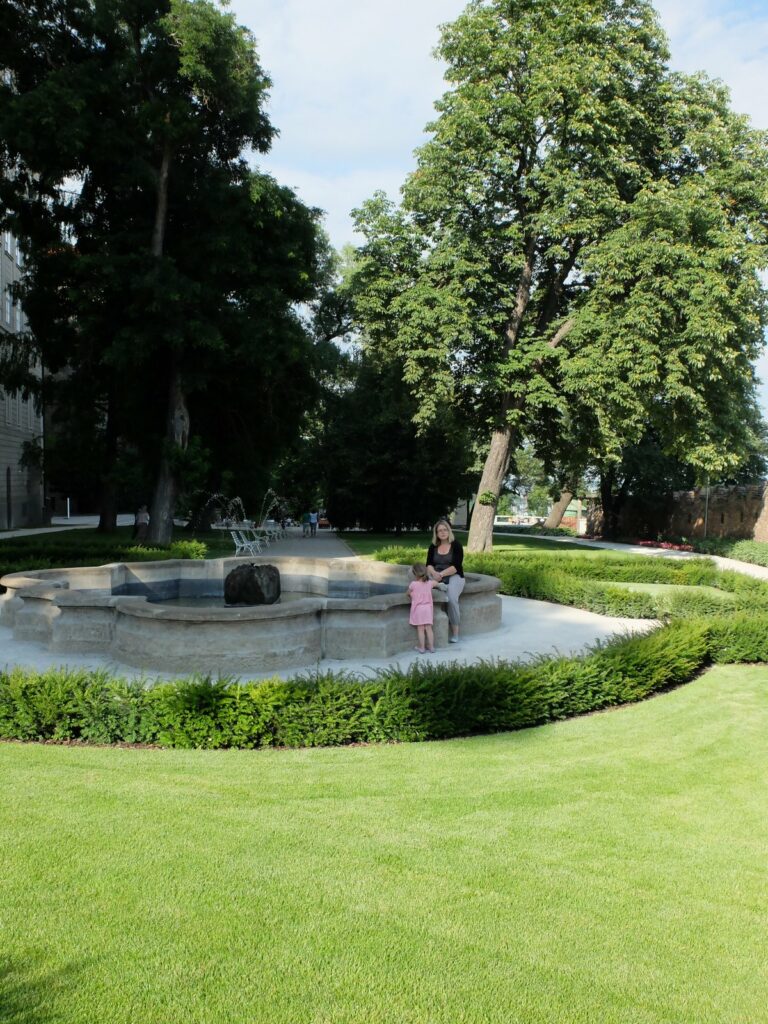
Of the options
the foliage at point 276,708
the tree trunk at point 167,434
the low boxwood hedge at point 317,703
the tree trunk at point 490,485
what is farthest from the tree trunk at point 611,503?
the foliage at point 276,708

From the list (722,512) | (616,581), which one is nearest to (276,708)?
(616,581)

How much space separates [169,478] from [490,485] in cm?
1051

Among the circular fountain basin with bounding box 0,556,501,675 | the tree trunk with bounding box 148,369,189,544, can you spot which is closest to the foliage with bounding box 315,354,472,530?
the tree trunk with bounding box 148,369,189,544

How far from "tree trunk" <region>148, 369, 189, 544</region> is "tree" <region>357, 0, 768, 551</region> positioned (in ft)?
21.8

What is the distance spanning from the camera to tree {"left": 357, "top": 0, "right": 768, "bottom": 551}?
2075 centimetres

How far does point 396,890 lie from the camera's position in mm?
3682

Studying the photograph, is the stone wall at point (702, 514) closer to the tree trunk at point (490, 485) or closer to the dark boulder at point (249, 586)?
the tree trunk at point (490, 485)

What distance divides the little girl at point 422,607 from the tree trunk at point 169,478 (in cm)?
1513

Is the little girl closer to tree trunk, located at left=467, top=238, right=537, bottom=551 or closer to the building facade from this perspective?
tree trunk, located at left=467, top=238, right=537, bottom=551

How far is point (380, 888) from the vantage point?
3.70 meters

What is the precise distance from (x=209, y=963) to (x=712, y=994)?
2.06m

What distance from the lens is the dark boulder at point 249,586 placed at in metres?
11.2

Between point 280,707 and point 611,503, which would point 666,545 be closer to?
point 611,503

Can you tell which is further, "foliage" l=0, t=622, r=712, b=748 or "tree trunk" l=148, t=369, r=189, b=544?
"tree trunk" l=148, t=369, r=189, b=544
